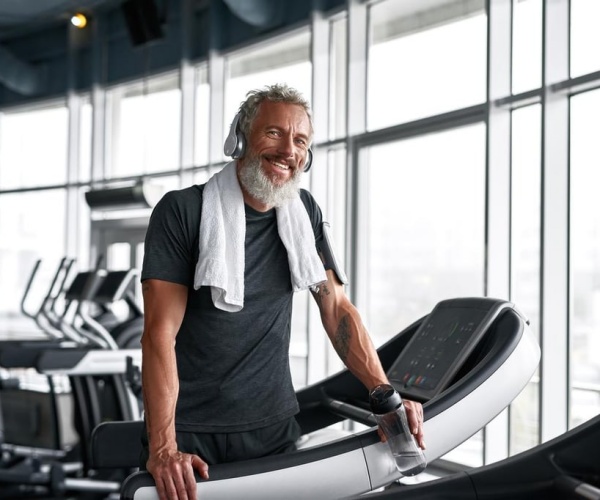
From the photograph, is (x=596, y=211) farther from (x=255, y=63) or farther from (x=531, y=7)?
(x=255, y=63)

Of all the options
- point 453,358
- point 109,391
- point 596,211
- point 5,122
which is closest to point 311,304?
point 109,391

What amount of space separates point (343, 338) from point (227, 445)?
382 mm

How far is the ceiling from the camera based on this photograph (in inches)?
340

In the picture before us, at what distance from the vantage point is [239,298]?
1.89 m

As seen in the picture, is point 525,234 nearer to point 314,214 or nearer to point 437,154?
point 437,154

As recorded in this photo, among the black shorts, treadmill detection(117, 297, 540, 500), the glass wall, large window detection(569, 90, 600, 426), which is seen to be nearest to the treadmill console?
treadmill detection(117, 297, 540, 500)

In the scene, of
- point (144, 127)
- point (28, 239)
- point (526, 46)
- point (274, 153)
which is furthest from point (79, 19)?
point (274, 153)

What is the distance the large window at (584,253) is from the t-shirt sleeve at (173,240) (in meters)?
3.04

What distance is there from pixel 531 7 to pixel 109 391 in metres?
3.49

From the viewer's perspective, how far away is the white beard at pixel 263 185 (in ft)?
6.40

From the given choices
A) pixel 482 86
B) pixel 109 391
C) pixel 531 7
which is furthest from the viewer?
pixel 109 391

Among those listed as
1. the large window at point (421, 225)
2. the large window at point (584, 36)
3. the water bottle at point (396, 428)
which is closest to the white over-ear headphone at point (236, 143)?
the water bottle at point (396, 428)

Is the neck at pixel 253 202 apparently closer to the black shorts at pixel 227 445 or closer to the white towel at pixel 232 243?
the white towel at pixel 232 243

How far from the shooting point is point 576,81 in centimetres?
425
